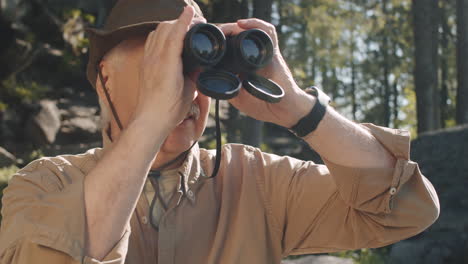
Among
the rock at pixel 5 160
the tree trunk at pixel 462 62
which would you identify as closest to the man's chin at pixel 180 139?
the rock at pixel 5 160

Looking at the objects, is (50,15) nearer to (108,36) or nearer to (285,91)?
(108,36)

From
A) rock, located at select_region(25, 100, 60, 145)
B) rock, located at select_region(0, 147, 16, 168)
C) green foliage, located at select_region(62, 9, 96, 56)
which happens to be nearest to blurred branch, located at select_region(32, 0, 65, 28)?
green foliage, located at select_region(62, 9, 96, 56)

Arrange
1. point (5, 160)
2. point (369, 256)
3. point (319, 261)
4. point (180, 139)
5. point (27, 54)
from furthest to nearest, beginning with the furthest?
point (27, 54) → point (5, 160) → point (369, 256) → point (319, 261) → point (180, 139)

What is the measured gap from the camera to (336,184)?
7.94 feet

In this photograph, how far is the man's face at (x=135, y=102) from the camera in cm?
254

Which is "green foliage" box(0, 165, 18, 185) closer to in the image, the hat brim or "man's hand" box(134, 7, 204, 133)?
the hat brim

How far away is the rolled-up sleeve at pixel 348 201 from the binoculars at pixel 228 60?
1.42 ft

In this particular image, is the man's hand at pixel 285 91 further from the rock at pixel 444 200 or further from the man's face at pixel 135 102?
the rock at pixel 444 200

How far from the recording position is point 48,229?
2053mm

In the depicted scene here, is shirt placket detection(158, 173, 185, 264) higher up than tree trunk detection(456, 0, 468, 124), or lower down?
higher up

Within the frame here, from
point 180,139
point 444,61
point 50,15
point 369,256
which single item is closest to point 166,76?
point 180,139

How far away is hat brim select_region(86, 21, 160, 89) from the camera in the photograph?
2.52 meters

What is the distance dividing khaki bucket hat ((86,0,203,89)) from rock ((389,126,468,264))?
4.86m

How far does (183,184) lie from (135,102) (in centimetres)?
40
